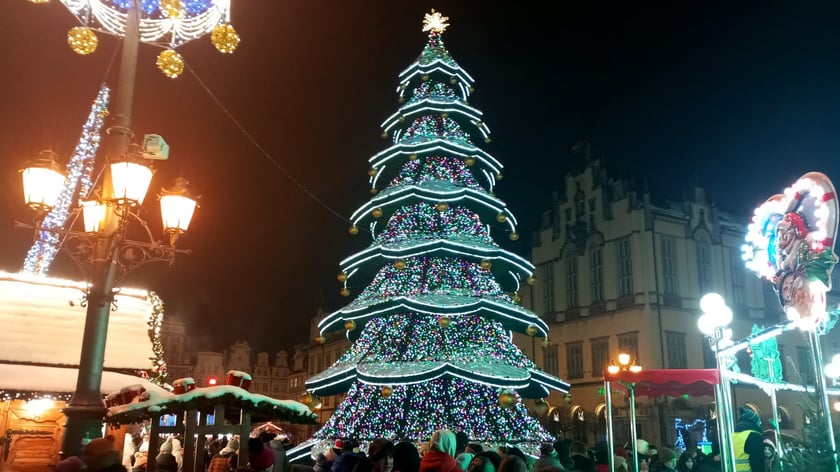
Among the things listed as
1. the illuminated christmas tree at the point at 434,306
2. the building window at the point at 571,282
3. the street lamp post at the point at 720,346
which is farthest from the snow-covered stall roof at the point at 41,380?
the building window at the point at 571,282

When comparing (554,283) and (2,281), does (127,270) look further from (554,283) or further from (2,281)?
(554,283)

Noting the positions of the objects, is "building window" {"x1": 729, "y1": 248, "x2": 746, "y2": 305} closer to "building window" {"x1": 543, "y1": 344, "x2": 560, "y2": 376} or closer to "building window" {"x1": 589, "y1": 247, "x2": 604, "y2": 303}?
"building window" {"x1": 589, "y1": 247, "x2": 604, "y2": 303}

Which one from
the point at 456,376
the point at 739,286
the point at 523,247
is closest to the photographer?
the point at 456,376

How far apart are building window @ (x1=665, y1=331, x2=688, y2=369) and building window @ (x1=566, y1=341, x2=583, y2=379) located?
4996 millimetres

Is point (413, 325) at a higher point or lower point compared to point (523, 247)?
lower

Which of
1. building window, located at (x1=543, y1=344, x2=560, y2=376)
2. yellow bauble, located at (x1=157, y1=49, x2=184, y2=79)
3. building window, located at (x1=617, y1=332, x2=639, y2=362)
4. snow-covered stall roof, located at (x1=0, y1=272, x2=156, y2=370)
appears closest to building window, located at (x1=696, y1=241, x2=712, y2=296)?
building window, located at (x1=617, y1=332, x2=639, y2=362)

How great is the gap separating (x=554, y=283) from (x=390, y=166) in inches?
862

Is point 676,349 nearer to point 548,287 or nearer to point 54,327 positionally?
point 548,287

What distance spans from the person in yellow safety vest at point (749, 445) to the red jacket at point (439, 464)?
4.77m

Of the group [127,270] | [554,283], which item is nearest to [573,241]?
[554,283]

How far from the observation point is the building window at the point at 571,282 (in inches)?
1387

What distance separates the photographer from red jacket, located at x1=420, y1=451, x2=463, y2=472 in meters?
5.61

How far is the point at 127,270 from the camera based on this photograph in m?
6.65

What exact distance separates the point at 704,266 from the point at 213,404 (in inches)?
1187
